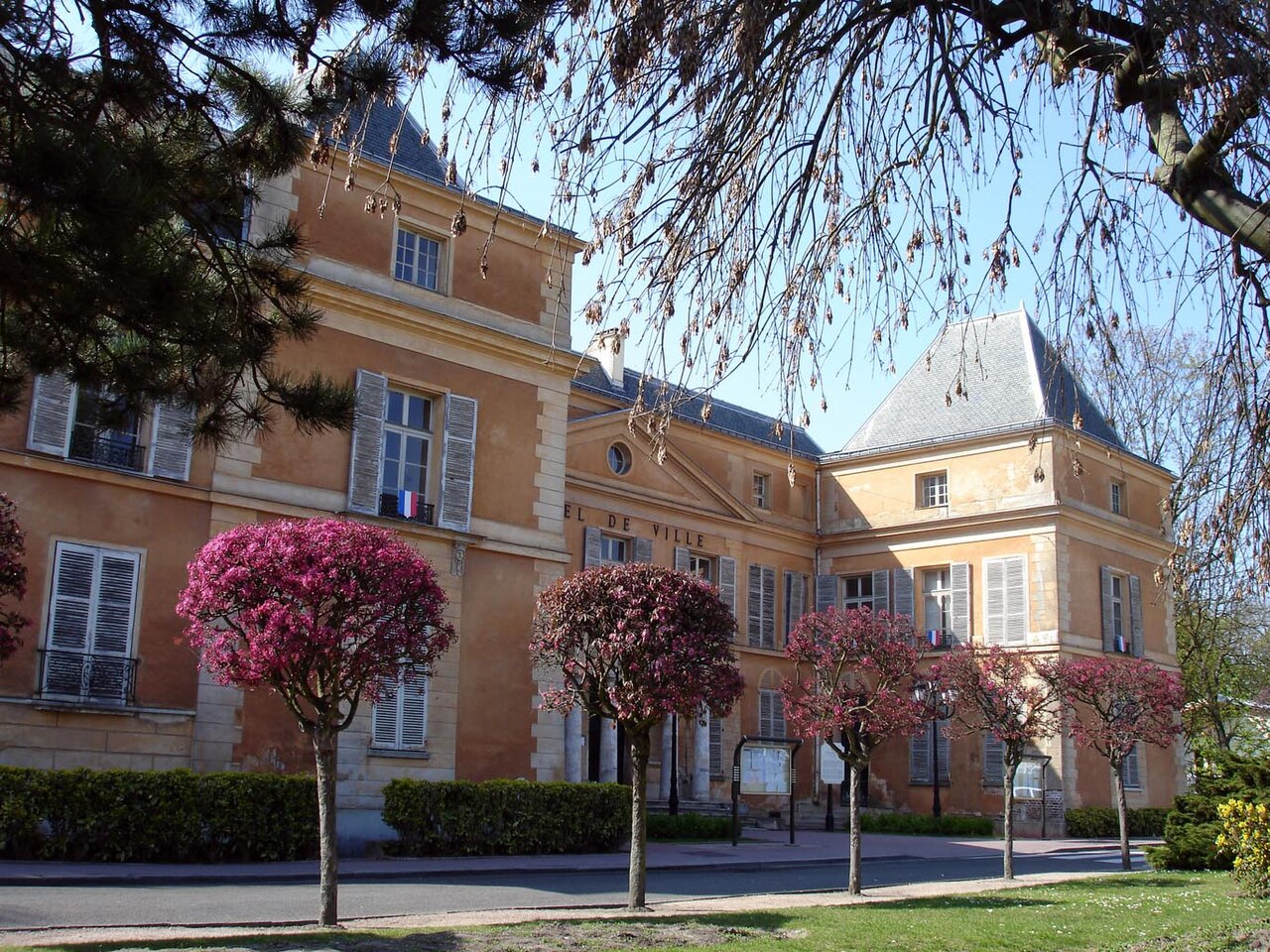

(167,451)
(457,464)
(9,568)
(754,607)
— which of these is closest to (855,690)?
(457,464)

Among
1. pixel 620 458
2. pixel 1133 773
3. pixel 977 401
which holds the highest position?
pixel 977 401

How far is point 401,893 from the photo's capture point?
13.3 meters

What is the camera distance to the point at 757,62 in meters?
7.19

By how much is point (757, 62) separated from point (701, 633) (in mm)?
7212

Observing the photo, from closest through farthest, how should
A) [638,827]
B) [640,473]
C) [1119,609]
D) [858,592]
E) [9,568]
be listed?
[9,568] → [638,827] → [640,473] → [1119,609] → [858,592]

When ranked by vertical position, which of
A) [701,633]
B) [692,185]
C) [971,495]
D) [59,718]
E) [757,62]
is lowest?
[59,718]

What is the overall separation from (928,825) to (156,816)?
18905 millimetres

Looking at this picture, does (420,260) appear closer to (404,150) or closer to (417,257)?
(417,257)

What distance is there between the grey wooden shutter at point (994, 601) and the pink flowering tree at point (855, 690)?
14533 mm

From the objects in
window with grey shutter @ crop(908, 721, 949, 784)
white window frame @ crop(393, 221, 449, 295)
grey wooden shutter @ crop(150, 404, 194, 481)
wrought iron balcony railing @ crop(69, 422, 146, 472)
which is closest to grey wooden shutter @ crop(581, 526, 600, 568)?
white window frame @ crop(393, 221, 449, 295)

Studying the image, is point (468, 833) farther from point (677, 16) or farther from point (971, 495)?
point (971, 495)


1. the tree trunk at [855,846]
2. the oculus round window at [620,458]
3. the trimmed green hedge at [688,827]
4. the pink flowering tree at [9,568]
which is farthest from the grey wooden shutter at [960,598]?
the pink flowering tree at [9,568]

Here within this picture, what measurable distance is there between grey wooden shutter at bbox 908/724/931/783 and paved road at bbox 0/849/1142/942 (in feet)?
39.1

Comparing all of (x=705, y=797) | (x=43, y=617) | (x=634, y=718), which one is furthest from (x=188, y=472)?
(x=705, y=797)
